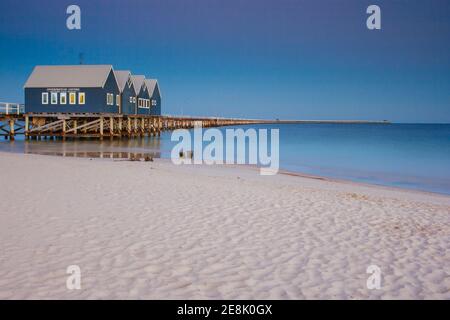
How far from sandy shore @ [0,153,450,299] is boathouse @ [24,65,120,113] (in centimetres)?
2616

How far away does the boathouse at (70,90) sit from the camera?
34.6 metres

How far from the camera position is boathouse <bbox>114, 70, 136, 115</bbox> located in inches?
1533

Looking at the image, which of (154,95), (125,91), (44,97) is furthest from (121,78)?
(154,95)

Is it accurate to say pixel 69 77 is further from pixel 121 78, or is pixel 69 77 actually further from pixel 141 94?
pixel 141 94

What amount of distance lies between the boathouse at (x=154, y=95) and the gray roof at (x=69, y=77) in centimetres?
1218

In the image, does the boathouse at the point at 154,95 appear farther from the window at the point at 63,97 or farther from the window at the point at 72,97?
the window at the point at 63,97

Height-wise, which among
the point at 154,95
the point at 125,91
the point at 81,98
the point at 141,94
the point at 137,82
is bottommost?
the point at 81,98

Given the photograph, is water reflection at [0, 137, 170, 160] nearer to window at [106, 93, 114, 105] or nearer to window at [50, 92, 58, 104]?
window at [50, 92, 58, 104]

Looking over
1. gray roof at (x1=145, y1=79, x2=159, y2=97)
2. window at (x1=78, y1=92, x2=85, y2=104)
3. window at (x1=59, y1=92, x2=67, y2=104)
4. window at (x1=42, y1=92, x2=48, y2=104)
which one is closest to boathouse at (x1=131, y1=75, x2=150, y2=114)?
gray roof at (x1=145, y1=79, x2=159, y2=97)

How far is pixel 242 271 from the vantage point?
4844 millimetres

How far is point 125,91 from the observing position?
3966cm

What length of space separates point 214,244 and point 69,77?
33.6 meters

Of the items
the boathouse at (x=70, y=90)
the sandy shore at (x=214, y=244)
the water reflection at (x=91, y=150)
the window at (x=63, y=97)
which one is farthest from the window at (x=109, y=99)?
the sandy shore at (x=214, y=244)
